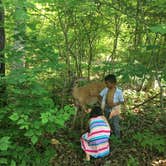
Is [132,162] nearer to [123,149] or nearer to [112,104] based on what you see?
[123,149]

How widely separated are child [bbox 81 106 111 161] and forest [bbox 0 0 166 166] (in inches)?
9.8

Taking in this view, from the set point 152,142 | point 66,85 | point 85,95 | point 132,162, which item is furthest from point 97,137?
point 66,85

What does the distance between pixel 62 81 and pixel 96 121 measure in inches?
151

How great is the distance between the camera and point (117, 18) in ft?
26.0

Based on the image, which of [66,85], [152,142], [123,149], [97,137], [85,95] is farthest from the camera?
[66,85]

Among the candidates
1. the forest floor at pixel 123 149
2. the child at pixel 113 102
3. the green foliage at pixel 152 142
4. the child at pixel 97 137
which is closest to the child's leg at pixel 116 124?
the child at pixel 113 102

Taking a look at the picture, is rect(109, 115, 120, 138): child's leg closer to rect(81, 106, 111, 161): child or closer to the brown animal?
the brown animal

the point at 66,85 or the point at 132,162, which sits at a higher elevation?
the point at 66,85

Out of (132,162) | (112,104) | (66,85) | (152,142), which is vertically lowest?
(132,162)

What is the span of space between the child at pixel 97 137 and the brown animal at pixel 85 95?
2.85ft

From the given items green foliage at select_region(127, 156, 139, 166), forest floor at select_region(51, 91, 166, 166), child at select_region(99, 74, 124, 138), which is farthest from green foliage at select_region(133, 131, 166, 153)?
child at select_region(99, 74, 124, 138)

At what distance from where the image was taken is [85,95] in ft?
19.9

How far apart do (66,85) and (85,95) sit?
83.0 inches

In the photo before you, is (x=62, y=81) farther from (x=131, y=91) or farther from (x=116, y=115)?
(x=116, y=115)
